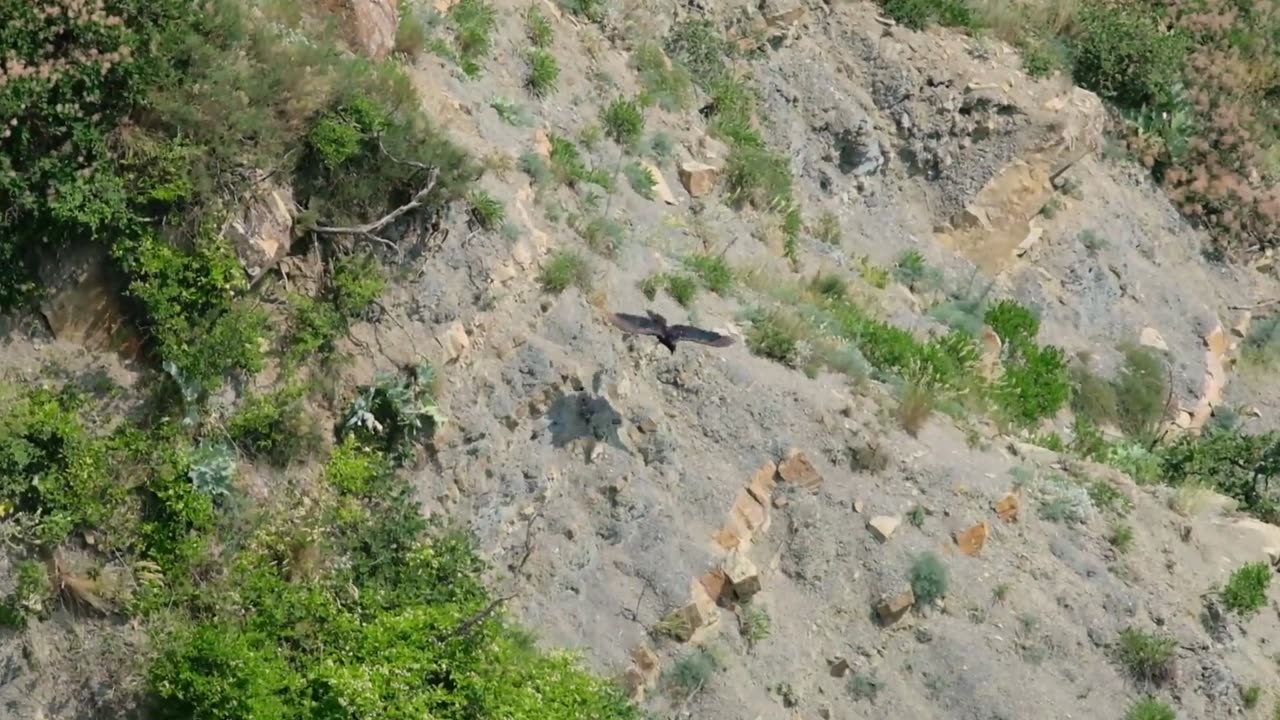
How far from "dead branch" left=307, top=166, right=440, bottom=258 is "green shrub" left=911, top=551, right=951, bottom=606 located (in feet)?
13.5

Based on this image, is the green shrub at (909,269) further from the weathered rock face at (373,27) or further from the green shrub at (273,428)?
the green shrub at (273,428)

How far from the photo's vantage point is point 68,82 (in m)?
8.24

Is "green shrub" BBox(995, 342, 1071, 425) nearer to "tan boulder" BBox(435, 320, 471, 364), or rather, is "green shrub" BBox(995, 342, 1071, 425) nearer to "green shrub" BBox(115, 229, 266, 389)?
"tan boulder" BBox(435, 320, 471, 364)

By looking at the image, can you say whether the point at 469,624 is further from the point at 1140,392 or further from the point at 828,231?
the point at 1140,392

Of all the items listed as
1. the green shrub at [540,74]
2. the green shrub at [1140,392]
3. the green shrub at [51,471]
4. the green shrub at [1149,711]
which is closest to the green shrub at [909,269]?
the green shrub at [1140,392]

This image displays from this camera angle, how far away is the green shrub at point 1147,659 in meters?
9.86

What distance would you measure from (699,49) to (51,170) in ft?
23.8

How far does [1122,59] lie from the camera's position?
16406mm

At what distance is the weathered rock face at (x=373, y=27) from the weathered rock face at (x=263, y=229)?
5.54 feet

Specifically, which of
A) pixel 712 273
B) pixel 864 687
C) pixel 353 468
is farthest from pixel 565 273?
pixel 864 687

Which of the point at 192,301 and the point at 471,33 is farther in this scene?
the point at 471,33

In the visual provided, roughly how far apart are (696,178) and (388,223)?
12.6ft

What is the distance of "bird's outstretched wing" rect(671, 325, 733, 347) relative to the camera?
374 inches

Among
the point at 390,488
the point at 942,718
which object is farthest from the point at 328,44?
the point at 942,718
